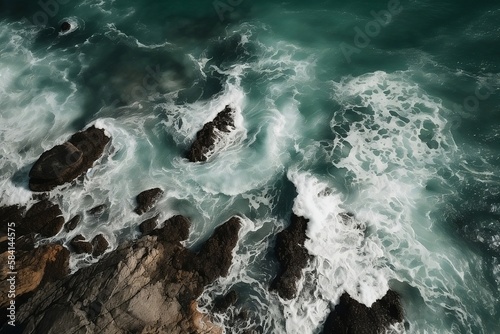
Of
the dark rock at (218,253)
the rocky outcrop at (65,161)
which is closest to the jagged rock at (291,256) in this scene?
the dark rock at (218,253)

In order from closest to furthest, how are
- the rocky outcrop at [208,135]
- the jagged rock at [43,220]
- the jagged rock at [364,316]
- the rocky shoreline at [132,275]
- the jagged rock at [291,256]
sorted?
the rocky shoreline at [132,275] → the jagged rock at [364,316] → the jagged rock at [291,256] → the jagged rock at [43,220] → the rocky outcrop at [208,135]

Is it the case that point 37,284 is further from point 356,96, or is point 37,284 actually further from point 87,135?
point 356,96

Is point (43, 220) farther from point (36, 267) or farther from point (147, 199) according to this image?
point (147, 199)

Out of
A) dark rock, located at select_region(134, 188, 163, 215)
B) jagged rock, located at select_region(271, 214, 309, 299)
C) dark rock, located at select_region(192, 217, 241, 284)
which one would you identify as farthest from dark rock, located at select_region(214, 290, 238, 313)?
dark rock, located at select_region(134, 188, 163, 215)

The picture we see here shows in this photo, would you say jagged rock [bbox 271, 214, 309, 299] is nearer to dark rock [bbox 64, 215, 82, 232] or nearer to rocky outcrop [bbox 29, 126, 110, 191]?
dark rock [bbox 64, 215, 82, 232]

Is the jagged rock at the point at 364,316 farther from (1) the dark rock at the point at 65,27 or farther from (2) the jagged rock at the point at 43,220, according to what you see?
(1) the dark rock at the point at 65,27

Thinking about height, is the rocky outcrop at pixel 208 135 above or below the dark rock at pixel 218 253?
above

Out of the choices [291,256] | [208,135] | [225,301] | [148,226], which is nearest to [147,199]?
[148,226]
